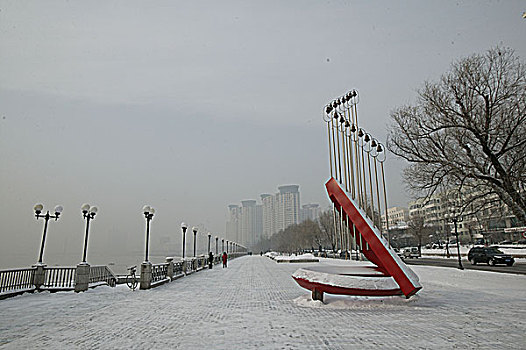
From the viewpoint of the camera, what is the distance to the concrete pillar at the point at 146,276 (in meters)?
14.6

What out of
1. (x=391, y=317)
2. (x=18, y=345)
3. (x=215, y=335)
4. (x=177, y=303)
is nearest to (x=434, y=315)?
(x=391, y=317)

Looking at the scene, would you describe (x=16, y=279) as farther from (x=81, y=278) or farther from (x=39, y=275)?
(x=81, y=278)

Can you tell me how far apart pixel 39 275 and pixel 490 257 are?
98.7 feet

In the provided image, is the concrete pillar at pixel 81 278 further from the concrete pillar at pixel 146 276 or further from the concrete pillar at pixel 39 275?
the concrete pillar at pixel 146 276

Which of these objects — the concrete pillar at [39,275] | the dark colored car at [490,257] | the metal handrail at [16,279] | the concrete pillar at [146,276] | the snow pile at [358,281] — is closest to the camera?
the snow pile at [358,281]

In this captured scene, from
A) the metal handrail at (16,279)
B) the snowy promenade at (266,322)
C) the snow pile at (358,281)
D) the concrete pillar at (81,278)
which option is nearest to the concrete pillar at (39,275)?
the metal handrail at (16,279)

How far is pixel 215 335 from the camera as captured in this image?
21.6 feet

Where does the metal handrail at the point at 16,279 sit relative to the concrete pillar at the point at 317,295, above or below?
above

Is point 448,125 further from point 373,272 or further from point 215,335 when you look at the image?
point 215,335

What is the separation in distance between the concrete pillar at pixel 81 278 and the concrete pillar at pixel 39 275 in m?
1.52

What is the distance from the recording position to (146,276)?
1476cm

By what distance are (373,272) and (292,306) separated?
9.39 ft

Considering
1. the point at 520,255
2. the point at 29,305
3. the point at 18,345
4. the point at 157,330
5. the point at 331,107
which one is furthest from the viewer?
→ the point at 520,255

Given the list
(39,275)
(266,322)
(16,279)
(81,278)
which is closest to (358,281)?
(266,322)
